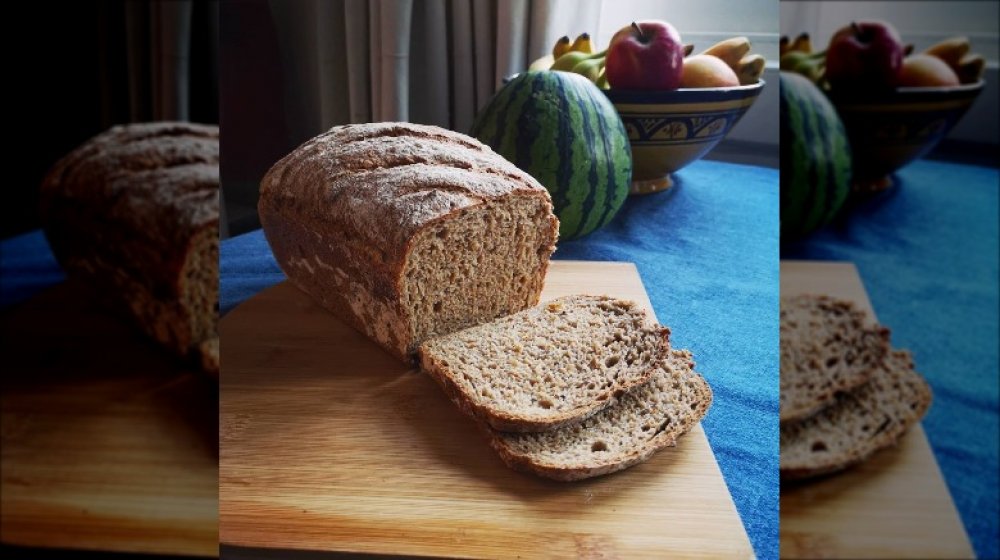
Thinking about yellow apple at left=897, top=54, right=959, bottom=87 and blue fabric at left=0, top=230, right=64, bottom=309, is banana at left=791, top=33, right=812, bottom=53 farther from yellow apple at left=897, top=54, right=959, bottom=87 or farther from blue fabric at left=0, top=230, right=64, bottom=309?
blue fabric at left=0, top=230, right=64, bottom=309

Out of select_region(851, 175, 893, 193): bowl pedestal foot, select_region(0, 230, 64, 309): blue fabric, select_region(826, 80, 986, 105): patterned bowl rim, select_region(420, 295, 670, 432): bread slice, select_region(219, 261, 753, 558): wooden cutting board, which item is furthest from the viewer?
select_region(0, 230, 64, 309): blue fabric

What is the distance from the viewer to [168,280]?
46.9 inches

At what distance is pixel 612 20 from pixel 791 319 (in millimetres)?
673

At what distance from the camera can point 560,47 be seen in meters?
0.48

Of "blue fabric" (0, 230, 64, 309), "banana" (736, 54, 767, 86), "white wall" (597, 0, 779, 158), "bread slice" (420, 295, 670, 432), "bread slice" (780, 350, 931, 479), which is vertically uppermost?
"white wall" (597, 0, 779, 158)

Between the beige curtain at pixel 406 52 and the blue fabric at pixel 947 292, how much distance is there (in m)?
0.69

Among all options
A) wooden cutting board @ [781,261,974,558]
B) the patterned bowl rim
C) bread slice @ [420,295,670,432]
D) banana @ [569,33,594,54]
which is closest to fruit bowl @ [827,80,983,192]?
the patterned bowl rim

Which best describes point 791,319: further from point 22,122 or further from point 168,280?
point 22,122

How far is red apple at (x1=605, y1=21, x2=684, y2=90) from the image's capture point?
475 millimetres

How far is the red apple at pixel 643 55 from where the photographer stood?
18.7 inches

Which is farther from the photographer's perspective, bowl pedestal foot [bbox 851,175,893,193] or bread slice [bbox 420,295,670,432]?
bowl pedestal foot [bbox 851,175,893,193]

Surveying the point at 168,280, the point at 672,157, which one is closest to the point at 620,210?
the point at 672,157

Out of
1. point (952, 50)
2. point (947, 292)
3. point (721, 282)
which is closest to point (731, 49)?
point (721, 282)

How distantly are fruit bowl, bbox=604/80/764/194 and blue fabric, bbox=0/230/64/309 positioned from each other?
1138 mm
